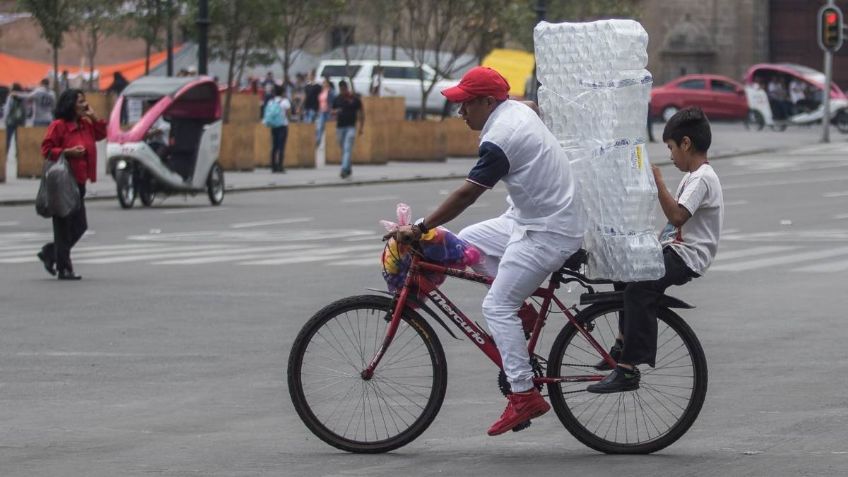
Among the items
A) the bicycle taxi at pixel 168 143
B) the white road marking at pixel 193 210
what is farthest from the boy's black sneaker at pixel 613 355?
the bicycle taxi at pixel 168 143

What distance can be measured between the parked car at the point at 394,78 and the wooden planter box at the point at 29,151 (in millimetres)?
23895

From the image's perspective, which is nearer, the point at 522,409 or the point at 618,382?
the point at 522,409

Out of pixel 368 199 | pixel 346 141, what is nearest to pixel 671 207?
pixel 368 199

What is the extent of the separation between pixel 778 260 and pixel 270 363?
831 cm

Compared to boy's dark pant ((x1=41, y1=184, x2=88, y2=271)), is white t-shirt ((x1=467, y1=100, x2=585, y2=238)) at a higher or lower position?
higher

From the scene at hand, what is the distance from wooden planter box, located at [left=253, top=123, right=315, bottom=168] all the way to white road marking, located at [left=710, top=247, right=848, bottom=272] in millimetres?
19901

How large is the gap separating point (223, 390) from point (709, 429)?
2.79 m

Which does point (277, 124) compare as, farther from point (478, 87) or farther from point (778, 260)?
point (478, 87)

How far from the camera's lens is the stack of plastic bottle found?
26.3 feet

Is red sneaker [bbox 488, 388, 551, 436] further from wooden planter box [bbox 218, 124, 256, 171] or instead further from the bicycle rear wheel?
wooden planter box [bbox 218, 124, 256, 171]

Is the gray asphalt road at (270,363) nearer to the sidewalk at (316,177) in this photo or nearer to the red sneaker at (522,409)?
the red sneaker at (522,409)

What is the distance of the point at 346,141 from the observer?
34844 millimetres

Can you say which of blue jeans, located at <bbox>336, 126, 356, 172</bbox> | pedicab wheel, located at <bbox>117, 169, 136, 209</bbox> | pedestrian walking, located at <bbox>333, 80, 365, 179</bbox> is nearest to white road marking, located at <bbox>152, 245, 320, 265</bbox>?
pedicab wheel, located at <bbox>117, 169, 136, 209</bbox>

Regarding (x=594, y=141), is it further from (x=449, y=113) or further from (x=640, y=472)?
(x=449, y=113)
